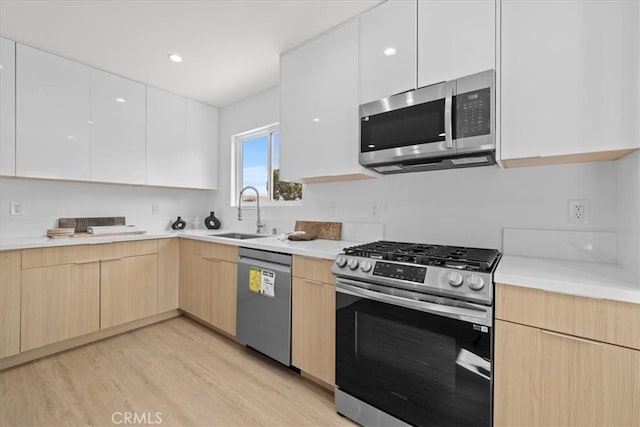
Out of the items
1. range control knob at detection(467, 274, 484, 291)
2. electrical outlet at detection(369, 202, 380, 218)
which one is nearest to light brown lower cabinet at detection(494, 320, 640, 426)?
range control knob at detection(467, 274, 484, 291)

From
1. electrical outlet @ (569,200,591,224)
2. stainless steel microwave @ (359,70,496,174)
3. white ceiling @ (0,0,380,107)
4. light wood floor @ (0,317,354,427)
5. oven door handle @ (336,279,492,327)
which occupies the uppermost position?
white ceiling @ (0,0,380,107)

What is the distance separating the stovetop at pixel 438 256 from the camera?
1281 millimetres

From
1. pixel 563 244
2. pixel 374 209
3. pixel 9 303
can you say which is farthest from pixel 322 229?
pixel 9 303

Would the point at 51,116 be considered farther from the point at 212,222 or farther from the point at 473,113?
the point at 473,113

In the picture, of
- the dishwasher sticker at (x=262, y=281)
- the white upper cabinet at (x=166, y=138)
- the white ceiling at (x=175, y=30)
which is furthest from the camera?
the white upper cabinet at (x=166, y=138)

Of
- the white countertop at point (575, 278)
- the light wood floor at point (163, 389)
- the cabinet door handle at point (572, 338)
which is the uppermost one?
the white countertop at point (575, 278)

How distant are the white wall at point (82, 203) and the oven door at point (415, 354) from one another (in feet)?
9.06

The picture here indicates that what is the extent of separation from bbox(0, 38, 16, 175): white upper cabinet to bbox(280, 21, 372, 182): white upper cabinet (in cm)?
208

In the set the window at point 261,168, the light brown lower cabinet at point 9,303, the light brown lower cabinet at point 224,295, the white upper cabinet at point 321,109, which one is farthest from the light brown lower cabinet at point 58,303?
the white upper cabinet at point 321,109

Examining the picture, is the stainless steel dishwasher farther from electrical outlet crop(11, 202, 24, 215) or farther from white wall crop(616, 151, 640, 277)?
electrical outlet crop(11, 202, 24, 215)

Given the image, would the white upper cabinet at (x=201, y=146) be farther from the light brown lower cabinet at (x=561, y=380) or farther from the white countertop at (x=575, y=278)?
the light brown lower cabinet at (x=561, y=380)

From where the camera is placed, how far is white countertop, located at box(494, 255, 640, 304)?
999mm

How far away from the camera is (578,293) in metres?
1.04

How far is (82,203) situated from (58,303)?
3.38 feet
